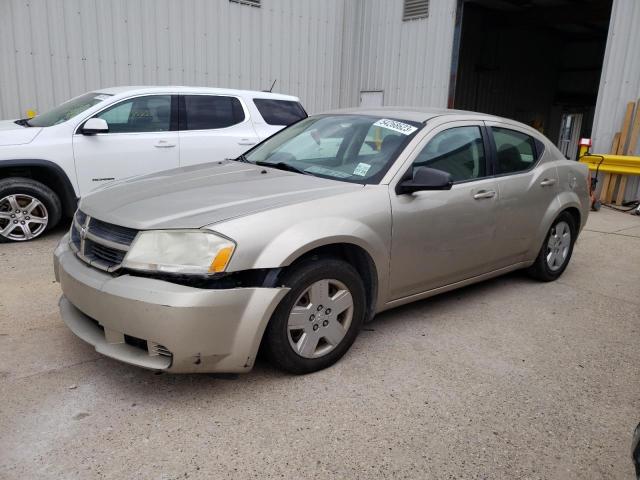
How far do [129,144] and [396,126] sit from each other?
356 centimetres

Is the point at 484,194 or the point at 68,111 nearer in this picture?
the point at 484,194

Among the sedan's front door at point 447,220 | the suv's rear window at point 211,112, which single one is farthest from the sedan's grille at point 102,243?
the suv's rear window at point 211,112

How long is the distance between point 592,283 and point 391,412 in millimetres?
3399

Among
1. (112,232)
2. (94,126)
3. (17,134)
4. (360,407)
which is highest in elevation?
(94,126)

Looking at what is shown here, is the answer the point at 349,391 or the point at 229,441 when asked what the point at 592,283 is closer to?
the point at 349,391

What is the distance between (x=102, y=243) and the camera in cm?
302

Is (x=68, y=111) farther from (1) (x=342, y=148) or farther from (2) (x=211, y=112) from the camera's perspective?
(1) (x=342, y=148)

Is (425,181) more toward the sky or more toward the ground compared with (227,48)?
more toward the ground

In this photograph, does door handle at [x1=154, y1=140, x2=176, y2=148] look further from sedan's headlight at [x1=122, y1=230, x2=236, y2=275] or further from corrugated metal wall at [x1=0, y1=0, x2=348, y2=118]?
sedan's headlight at [x1=122, y1=230, x2=236, y2=275]

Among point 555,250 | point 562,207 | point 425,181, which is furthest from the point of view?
point 555,250

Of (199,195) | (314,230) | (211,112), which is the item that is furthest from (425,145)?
(211,112)

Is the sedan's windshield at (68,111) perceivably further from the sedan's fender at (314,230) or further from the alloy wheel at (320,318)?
the alloy wheel at (320,318)

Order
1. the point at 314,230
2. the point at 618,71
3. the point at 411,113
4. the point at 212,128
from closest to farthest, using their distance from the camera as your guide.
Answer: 1. the point at 314,230
2. the point at 411,113
3. the point at 212,128
4. the point at 618,71

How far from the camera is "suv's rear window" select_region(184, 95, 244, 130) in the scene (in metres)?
6.77
